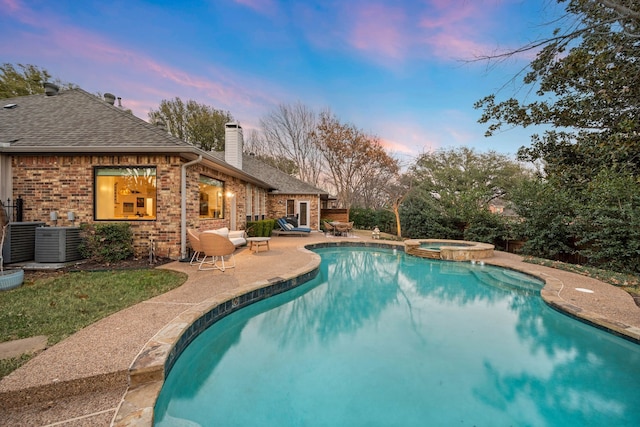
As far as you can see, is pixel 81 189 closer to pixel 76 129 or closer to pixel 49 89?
pixel 76 129

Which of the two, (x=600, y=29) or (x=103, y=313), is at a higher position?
(x=600, y=29)

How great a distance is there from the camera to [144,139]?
704 cm

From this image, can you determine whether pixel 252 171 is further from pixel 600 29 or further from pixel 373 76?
pixel 600 29

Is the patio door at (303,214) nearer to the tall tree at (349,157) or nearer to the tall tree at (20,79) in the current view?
the tall tree at (349,157)

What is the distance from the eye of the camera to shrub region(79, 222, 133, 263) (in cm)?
668

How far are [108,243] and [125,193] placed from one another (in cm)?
137

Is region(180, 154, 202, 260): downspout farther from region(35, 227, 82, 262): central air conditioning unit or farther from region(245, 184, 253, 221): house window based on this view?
region(245, 184, 253, 221): house window

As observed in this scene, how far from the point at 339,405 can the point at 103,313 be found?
130 inches

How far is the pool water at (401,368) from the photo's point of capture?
2.63 metres

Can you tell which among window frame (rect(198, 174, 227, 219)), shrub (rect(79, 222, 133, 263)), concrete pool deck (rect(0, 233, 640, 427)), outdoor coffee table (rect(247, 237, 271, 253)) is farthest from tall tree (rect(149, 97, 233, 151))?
concrete pool deck (rect(0, 233, 640, 427))

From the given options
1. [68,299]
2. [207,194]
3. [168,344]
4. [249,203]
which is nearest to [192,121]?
[249,203]

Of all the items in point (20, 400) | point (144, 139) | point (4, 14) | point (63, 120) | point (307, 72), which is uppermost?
point (307, 72)

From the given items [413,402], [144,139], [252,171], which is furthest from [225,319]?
[252,171]

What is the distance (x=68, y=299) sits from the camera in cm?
431
